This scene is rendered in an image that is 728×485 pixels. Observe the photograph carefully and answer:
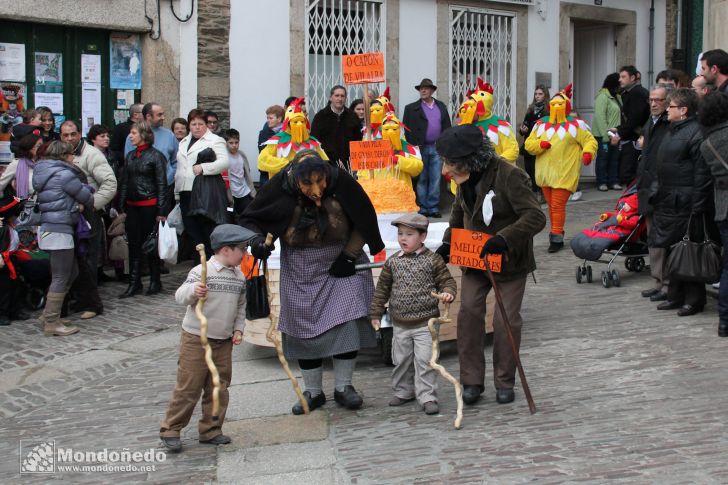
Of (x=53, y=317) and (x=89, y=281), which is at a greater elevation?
(x=89, y=281)

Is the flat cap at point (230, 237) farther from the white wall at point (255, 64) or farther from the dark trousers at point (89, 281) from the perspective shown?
the white wall at point (255, 64)

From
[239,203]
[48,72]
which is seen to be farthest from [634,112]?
[48,72]

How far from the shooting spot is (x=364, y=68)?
9.38 m

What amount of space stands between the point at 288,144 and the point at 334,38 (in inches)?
261

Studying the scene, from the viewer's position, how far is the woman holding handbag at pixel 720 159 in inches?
313

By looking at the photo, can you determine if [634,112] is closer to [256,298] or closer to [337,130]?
[337,130]

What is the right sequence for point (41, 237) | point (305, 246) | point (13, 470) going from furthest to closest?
1. point (41, 237)
2. point (305, 246)
3. point (13, 470)

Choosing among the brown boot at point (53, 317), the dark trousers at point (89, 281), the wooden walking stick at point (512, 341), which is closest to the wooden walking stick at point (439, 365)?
the wooden walking stick at point (512, 341)

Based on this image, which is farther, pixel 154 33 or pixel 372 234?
pixel 154 33

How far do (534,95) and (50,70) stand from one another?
7.67m

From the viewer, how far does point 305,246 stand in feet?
21.4

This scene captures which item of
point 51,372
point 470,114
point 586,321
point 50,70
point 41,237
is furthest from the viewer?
point 50,70

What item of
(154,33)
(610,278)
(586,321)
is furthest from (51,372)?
(154,33)

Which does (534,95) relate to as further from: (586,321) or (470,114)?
(586,321)
